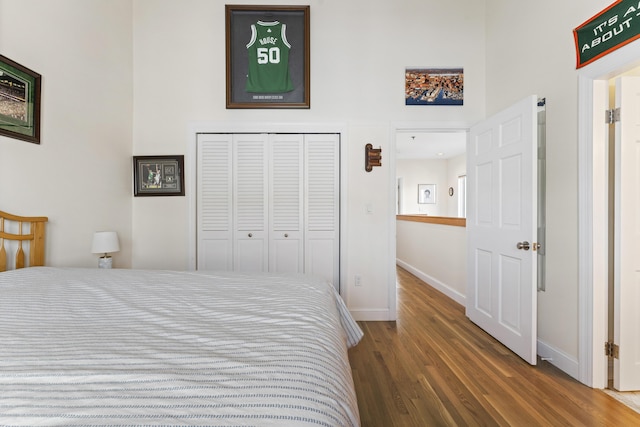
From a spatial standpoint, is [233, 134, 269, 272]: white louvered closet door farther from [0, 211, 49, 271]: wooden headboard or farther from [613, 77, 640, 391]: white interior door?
[613, 77, 640, 391]: white interior door

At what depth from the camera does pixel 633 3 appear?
158 cm

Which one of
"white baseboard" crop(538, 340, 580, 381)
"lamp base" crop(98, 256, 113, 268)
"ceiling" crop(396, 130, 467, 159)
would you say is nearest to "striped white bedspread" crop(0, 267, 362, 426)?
"lamp base" crop(98, 256, 113, 268)

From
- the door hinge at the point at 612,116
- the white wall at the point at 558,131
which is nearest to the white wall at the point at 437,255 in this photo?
the white wall at the point at 558,131

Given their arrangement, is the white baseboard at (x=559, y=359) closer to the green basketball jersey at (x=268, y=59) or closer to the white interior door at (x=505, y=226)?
the white interior door at (x=505, y=226)

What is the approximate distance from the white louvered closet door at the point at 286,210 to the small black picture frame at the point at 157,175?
3.06 ft

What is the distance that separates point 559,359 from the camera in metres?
2.08

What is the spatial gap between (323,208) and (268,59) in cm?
163

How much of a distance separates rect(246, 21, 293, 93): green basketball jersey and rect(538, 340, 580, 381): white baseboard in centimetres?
315

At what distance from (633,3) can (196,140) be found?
131 inches

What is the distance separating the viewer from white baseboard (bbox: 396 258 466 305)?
3.58 m

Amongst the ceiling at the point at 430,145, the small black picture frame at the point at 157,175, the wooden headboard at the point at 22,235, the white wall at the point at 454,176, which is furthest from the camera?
the white wall at the point at 454,176

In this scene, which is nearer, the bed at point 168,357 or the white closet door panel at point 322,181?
the bed at point 168,357

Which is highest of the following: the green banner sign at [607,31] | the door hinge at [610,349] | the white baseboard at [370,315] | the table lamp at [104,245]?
the green banner sign at [607,31]

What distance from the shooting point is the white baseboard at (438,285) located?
3.58 metres
